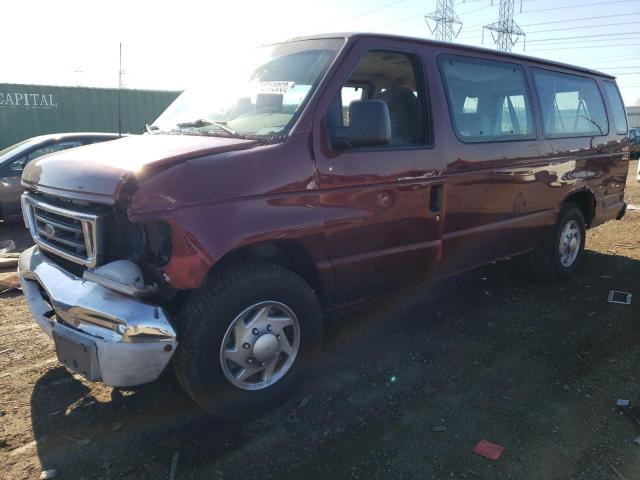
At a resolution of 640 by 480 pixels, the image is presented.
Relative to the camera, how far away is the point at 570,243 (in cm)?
546

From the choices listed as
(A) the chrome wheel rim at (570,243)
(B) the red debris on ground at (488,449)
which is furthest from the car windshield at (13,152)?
(B) the red debris on ground at (488,449)

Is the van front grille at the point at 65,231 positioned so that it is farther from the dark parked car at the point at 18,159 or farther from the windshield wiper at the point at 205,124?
the dark parked car at the point at 18,159

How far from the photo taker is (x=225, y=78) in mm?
3502

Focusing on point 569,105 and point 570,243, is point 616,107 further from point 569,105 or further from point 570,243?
point 570,243

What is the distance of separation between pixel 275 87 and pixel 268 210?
0.93 metres

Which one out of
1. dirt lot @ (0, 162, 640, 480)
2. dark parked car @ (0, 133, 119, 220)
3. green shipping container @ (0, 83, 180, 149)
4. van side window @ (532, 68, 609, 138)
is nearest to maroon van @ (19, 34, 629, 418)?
dirt lot @ (0, 162, 640, 480)

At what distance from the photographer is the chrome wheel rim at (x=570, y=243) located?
210 inches

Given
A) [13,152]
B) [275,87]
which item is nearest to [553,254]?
[275,87]

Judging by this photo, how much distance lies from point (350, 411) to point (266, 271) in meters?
1.00

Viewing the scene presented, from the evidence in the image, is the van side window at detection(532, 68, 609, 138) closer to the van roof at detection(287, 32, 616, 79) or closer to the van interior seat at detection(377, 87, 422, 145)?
the van roof at detection(287, 32, 616, 79)

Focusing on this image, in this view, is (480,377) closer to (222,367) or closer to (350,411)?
(350,411)

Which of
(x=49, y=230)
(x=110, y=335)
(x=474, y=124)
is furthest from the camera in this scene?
(x=474, y=124)

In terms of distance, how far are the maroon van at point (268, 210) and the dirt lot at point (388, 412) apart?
33 centimetres

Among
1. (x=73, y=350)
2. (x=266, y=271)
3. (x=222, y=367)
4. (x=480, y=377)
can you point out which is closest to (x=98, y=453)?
(x=73, y=350)
